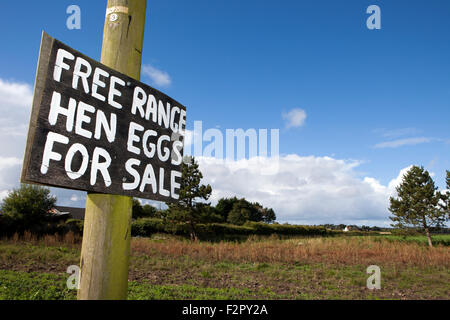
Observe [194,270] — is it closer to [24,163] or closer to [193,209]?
[24,163]

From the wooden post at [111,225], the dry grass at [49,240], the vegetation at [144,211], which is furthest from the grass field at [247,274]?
the vegetation at [144,211]

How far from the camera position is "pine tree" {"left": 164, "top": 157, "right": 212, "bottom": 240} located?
2820 centimetres

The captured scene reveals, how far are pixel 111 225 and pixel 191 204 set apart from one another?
27595 millimetres

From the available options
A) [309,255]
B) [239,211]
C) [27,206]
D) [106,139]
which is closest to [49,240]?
[27,206]

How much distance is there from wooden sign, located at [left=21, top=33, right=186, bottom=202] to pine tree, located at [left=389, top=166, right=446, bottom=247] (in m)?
39.2

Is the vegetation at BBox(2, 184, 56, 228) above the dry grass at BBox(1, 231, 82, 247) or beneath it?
above

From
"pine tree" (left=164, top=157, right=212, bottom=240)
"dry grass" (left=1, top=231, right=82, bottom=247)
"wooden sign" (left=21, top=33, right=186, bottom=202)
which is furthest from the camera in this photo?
"pine tree" (left=164, top=157, right=212, bottom=240)

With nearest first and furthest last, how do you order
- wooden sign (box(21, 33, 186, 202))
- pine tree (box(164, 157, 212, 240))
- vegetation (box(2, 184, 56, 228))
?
1. wooden sign (box(21, 33, 186, 202))
2. vegetation (box(2, 184, 56, 228))
3. pine tree (box(164, 157, 212, 240))

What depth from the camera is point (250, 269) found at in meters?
10.8

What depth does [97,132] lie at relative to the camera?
1646mm

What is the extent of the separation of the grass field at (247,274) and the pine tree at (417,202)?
70.9ft

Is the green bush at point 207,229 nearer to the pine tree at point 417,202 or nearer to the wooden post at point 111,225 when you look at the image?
the pine tree at point 417,202

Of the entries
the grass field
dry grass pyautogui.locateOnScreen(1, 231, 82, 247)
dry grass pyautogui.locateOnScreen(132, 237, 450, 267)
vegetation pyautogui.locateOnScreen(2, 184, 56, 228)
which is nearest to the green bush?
vegetation pyautogui.locateOnScreen(2, 184, 56, 228)

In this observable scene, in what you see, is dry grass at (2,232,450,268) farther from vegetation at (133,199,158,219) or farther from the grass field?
vegetation at (133,199,158,219)
